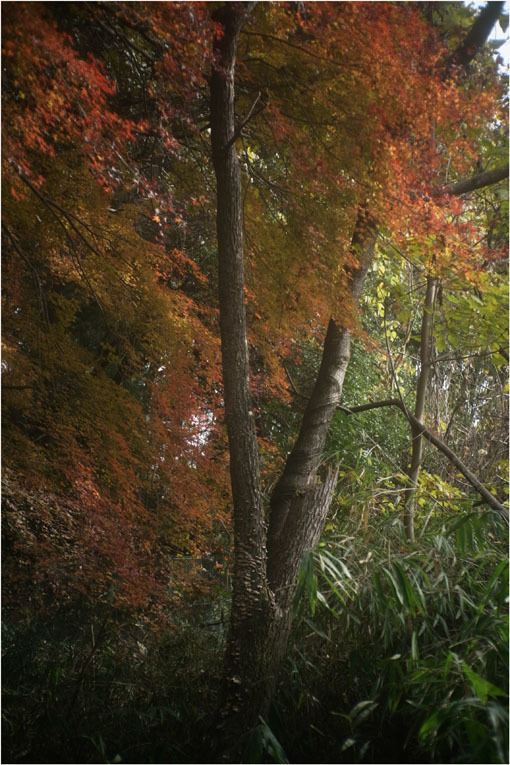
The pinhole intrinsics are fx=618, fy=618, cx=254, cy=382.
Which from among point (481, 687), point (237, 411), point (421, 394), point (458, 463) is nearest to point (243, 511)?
point (237, 411)

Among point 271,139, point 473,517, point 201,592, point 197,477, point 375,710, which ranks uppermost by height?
point 271,139

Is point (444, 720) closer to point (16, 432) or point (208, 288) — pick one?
point (16, 432)

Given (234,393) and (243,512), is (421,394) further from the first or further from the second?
(243,512)

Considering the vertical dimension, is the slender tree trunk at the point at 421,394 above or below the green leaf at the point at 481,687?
above

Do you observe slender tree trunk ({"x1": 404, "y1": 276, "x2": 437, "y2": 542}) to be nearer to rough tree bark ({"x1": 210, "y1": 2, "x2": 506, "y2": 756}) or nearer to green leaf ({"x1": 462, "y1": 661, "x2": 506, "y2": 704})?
rough tree bark ({"x1": 210, "y1": 2, "x2": 506, "y2": 756})

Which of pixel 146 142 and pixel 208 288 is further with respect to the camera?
pixel 208 288

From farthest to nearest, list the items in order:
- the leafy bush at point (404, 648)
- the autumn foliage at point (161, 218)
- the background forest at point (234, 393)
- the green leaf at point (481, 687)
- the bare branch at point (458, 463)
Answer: the bare branch at point (458, 463), the autumn foliage at point (161, 218), the background forest at point (234, 393), the leafy bush at point (404, 648), the green leaf at point (481, 687)

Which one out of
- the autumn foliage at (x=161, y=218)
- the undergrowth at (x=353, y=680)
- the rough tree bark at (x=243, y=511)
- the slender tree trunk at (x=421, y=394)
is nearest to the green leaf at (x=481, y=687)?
the undergrowth at (x=353, y=680)

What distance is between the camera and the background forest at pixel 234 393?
250 centimetres

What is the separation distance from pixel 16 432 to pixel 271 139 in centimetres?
243

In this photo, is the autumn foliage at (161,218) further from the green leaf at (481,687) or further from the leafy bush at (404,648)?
the green leaf at (481,687)

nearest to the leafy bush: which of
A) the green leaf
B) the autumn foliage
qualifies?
the green leaf

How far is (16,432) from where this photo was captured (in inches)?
155

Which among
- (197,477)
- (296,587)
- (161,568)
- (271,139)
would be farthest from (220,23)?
(161,568)
